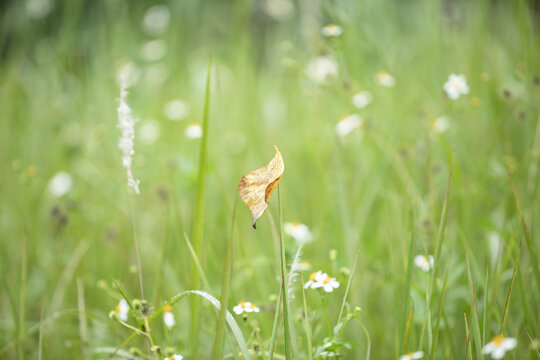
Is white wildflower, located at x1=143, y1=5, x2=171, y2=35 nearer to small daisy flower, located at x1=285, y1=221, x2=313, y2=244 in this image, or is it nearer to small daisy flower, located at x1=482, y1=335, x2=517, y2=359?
small daisy flower, located at x1=285, y1=221, x2=313, y2=244

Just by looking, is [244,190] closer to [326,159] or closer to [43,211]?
[326,159]

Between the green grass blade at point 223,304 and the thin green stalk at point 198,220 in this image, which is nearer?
the green grass blade at point 223,304

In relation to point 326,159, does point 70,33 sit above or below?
above

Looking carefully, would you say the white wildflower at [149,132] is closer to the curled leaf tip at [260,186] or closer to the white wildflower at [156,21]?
the white wildflower at [156,21]

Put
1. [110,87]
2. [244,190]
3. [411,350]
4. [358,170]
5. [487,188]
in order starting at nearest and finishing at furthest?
1. [244,190]
2. [411,350]
3. [487,188]
4. [358,170]
5. [110,87]

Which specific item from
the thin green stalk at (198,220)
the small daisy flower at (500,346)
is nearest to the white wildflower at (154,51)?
the thin green stalk at (198,220)

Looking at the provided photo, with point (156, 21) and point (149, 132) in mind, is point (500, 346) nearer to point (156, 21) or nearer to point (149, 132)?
point (149, 132)

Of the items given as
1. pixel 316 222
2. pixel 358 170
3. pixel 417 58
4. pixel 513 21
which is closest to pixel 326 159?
pixel 358 170
